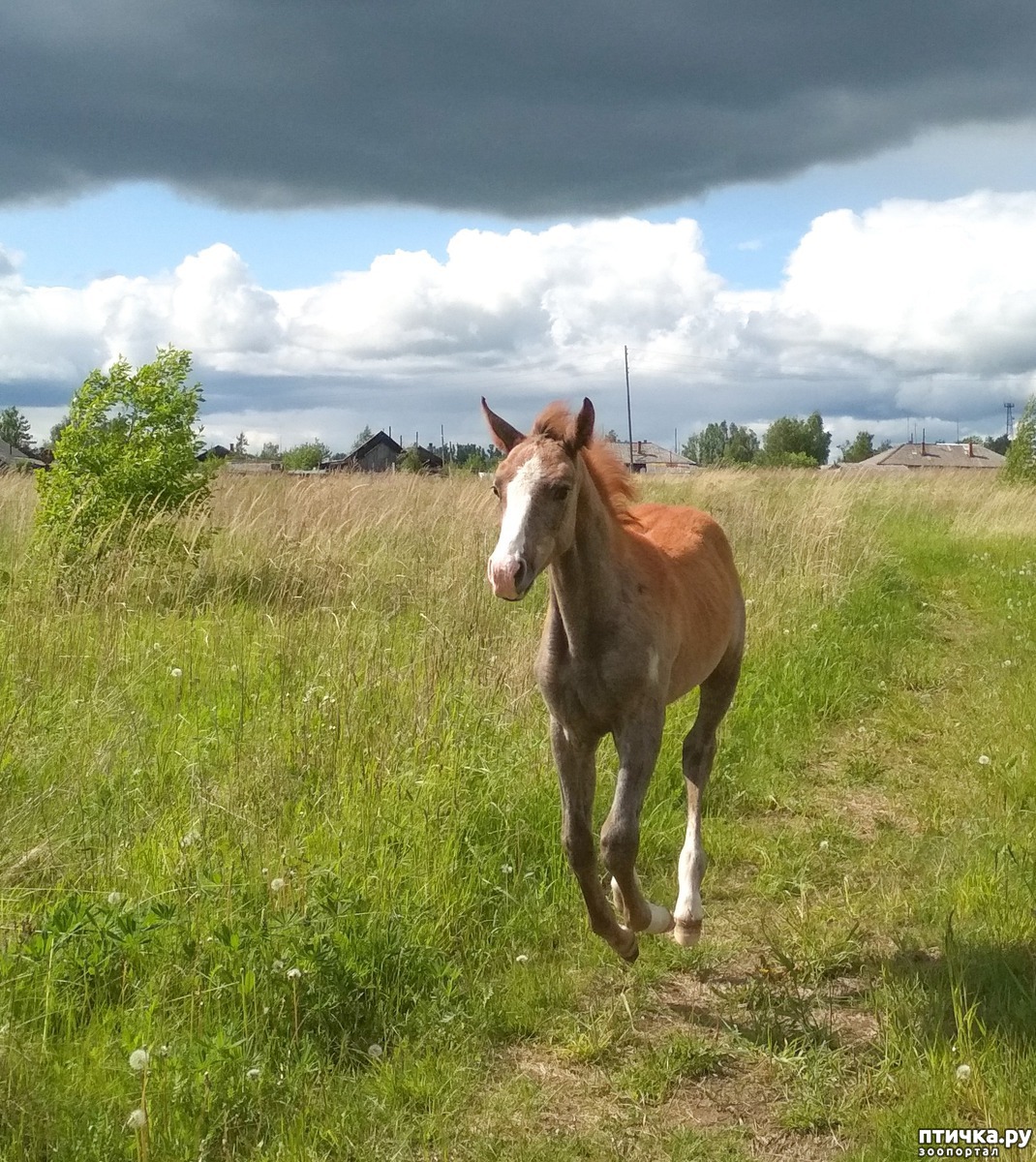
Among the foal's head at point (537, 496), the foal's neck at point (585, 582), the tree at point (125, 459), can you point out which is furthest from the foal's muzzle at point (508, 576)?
the tree at point (125, 459)

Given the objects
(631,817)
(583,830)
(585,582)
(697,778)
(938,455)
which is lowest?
(697,778)

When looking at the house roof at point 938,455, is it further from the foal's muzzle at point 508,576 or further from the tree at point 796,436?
the foal's muzzle at point 508,576

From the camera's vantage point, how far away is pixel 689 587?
4590 millimetres

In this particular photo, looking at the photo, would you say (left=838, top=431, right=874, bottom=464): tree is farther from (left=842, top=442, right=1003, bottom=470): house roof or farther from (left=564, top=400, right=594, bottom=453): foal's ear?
(left=564, top=400, right=594, bottom=453): foal's ear

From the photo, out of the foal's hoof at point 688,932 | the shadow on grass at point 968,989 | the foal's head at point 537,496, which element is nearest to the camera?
the foal's head at point 537,496

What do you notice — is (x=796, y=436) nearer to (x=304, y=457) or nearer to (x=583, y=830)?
(x=304, y=457)

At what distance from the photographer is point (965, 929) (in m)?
3.95

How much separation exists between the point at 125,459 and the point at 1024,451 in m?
24.1

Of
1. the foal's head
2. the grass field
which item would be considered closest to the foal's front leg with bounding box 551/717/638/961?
the grass field

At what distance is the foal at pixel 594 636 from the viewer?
11.1 feet

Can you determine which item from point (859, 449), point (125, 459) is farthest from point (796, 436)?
point (125, 459)

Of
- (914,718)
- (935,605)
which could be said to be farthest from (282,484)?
(914,718)

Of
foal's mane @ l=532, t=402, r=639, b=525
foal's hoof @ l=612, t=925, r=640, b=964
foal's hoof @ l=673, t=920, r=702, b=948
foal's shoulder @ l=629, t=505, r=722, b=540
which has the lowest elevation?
foal's hoof @ l=673, t=920, r=702, b=948

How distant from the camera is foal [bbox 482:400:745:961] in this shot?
3.39 metres
